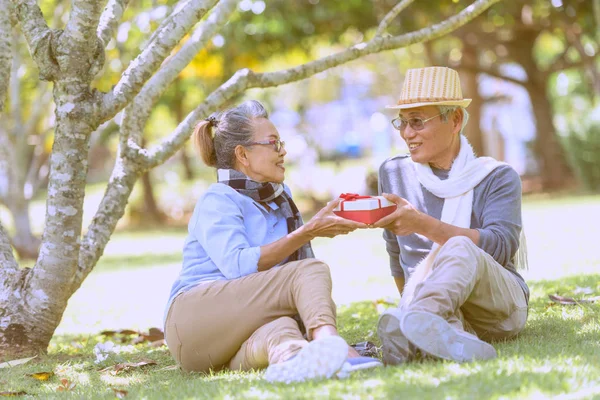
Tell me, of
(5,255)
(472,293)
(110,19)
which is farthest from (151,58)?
(472,293)

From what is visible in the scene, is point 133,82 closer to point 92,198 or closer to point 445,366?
point 445,366

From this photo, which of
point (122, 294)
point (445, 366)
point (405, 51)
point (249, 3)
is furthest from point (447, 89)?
point (405, 51)

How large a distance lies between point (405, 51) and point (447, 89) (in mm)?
27694

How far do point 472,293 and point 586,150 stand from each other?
623 inches

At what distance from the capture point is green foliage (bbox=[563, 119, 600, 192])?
19.1 meters

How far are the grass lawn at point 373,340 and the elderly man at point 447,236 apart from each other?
0.15 m

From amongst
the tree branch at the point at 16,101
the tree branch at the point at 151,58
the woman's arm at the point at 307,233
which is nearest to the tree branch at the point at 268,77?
the tree branch at the point at 151,58

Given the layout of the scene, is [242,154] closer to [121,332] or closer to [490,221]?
[490,221]

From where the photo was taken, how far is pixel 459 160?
4.88 meters

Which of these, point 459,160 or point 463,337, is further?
point 459,160

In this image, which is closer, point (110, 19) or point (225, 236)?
point (225, 236)

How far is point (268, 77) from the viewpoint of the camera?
21.5ft

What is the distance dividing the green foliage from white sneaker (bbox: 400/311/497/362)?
1595 centimetres

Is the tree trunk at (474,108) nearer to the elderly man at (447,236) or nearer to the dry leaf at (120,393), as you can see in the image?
the elderly man at (447,236)
